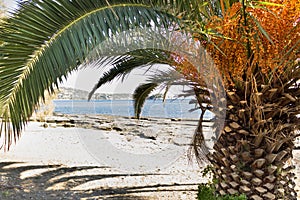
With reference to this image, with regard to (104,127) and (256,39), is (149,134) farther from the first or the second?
(256,39)

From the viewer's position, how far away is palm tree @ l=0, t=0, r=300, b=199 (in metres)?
2.03

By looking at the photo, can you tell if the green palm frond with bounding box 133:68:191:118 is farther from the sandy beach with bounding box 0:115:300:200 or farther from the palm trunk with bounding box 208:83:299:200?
the sandy beach with bounding box 0:115:300:200

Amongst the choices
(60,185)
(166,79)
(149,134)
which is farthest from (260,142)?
(149,134)

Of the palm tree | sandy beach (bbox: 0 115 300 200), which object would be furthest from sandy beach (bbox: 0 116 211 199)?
the palm tree

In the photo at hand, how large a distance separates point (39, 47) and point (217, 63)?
1.69m

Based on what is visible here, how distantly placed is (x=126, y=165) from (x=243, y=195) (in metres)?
4.35

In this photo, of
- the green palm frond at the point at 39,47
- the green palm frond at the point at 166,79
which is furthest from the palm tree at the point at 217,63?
the green palm frond at the point at 166,79

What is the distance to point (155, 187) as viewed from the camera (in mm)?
5418

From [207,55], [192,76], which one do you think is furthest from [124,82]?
[207,55]

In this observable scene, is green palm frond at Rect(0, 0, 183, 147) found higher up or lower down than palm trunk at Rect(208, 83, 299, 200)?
higher up

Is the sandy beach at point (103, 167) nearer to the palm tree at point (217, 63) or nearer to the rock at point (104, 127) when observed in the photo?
the rock at point (104, 127)

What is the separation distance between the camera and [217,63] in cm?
295

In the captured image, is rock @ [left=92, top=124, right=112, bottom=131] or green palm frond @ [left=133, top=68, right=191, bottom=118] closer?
green palm frond @ [left=133, top=68, right=191, bottom=118]

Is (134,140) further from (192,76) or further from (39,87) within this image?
(39,87)
